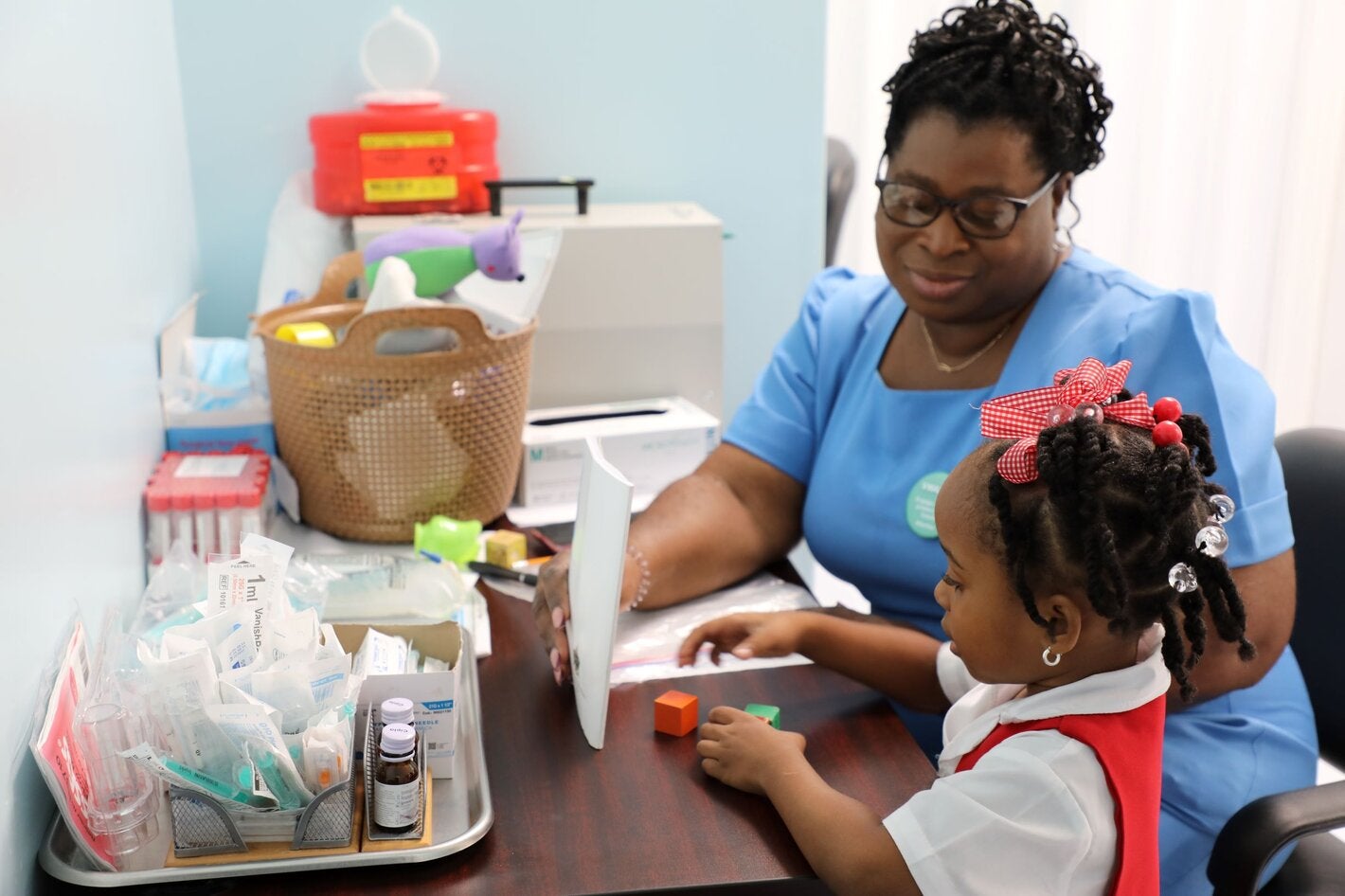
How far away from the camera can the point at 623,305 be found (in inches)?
75.9

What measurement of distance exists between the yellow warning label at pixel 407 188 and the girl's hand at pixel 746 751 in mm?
1158

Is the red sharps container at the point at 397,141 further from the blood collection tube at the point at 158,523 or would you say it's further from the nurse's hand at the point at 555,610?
the nurse's hand at the point at 555,610

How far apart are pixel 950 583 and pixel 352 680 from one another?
477 mm

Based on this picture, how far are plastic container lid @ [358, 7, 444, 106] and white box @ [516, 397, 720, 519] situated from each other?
Answer: 0.55 m

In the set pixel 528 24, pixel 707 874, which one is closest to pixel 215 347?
pixel 528 24

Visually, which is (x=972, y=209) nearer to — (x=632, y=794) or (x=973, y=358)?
(x=973, y=358)

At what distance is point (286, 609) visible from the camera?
99cm

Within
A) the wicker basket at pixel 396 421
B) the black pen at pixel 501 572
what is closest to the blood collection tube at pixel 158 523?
the wicker basket at pixel 396 421

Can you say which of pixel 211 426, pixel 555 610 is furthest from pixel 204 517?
pixel 555 610

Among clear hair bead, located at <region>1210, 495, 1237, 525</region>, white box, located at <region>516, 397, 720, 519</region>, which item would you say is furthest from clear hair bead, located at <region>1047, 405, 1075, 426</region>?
white box, located at <region>516, 397, 720, 519</region>

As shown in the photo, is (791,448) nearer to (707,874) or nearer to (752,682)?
(752,682)

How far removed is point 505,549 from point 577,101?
37.4 inches

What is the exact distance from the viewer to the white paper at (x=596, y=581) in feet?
3.38

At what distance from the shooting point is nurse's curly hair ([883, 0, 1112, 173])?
1339mm
